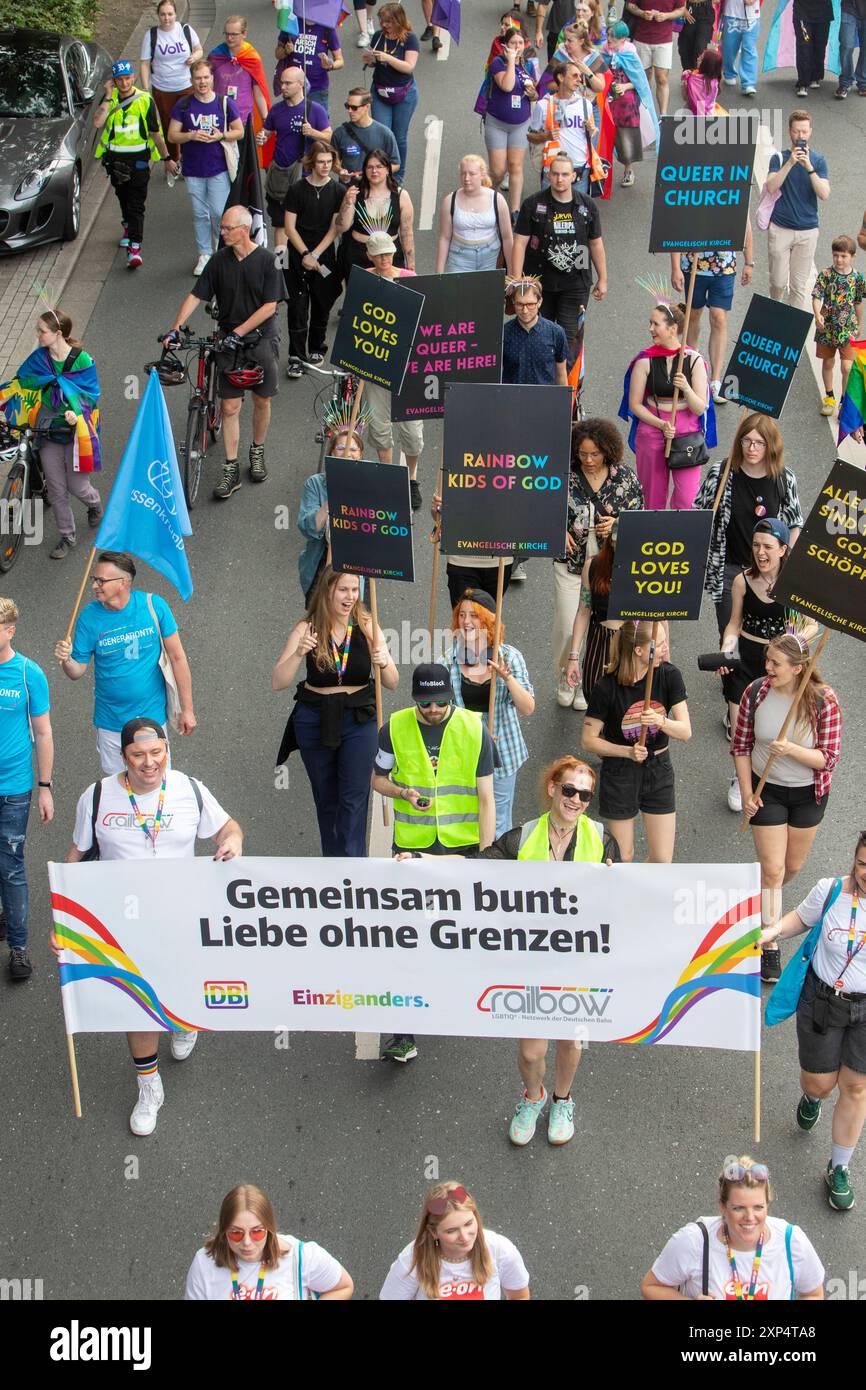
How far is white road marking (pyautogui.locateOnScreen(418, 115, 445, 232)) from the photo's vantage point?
1662 centimetres

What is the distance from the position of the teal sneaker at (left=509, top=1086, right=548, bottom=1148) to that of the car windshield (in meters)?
11.6

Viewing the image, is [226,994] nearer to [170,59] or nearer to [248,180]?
[248,180]

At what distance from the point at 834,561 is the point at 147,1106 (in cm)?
383

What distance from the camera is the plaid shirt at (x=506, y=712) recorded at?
826 centimetres

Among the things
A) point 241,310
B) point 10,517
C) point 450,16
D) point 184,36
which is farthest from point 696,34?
point 10,517

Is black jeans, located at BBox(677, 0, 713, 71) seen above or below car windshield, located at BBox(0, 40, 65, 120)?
above

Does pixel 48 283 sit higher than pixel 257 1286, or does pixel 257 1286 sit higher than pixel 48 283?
pixel 48 283

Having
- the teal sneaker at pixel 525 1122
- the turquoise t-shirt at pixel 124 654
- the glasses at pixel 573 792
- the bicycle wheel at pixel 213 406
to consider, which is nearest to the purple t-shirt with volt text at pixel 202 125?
the bicycle wheel at pixel 213 406

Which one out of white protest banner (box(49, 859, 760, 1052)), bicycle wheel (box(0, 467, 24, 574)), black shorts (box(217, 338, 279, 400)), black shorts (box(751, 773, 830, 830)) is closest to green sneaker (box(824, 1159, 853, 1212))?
white protest banner (box(49, 859, 760, 1052))

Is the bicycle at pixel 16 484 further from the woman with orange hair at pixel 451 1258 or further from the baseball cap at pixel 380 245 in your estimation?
the woman with orange hair at pixel 451 1258

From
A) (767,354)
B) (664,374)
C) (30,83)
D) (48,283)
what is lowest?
(664,374)

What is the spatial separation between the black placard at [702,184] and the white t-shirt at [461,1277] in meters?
6.76

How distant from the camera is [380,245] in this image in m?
11.5

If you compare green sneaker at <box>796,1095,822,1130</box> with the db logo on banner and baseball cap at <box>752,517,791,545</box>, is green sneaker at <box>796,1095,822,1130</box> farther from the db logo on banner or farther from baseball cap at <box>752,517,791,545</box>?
baseball cap at <box>752,517,791,545</box>
